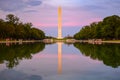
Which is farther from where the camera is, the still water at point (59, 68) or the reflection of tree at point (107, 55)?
the reflection of tree at point (107, 55)

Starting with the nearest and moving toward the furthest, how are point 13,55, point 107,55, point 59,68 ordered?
point 59,68
point 13,55
point 107,55

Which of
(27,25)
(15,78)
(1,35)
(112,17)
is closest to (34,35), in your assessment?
(27,25)

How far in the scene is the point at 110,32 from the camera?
8031cm

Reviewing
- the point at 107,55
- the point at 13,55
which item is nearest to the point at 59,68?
the point at 13,55

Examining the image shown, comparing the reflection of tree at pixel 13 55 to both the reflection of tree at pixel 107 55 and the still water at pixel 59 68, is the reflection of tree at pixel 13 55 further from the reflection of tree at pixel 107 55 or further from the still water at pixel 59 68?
the reflection of tree at pixel 107 55

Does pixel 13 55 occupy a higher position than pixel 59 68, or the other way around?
pixel 13 55

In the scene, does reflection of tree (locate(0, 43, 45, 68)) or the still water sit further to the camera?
reflection of tree (locate(0, 43, 45, 68))

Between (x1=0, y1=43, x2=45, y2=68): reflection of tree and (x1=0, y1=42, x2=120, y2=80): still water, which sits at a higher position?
(x1=0, y1=43, x2=45, y2=68): reflection of tree

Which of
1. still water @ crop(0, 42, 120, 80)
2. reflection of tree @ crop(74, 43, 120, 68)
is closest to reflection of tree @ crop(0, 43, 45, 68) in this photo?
still water @ crop(0, 42, 120, 80)

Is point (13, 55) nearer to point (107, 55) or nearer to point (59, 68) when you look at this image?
point (107, 55)

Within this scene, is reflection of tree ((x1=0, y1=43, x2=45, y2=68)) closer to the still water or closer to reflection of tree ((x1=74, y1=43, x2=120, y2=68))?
the still water

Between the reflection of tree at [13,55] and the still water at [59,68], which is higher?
the reflection of tree at [13,55]

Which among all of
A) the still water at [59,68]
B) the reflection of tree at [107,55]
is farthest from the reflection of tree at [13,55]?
the reflection of tree at [107,55]

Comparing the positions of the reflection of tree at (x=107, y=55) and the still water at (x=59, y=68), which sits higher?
the reflection of tree at (x=107, y=55)
